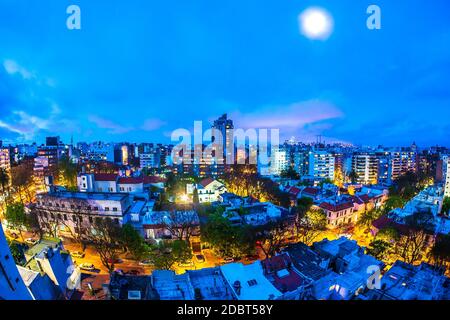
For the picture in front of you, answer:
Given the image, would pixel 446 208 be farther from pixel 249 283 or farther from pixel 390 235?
pixel 249 283

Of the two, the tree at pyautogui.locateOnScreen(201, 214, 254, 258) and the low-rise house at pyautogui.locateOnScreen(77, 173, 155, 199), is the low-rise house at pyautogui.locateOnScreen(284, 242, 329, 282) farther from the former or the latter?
the low-rise house at pyautogui.locateOnScreen(77, 173, 155, 199)

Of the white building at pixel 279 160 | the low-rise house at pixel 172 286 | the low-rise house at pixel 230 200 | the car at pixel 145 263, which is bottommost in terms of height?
the car at pixel 145 263

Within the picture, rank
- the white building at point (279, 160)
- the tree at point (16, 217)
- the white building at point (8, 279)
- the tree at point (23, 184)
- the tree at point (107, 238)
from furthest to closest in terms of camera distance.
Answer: the white building at point (279, 160)
the tree at point (23, 184)
the tree at point (16, 217)
the tree at point (107, 238)
the white building at point (8, 279)

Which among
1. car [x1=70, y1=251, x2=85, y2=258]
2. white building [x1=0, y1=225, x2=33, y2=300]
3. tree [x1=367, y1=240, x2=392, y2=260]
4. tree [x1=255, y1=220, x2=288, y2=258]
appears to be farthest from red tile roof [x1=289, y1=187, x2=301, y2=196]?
white building [x1=0, y1=225, x2=33, y2=300]

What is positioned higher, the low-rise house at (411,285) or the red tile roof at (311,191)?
the red tile roof at (311,191)

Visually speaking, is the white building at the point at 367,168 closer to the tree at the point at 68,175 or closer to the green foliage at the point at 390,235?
the green foliage at the point at 390,235

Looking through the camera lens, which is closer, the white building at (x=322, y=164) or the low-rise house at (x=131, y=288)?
the low-rise house at (x=131, y=288)

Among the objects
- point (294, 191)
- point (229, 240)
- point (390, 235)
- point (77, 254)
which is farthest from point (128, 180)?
point (390, 235)

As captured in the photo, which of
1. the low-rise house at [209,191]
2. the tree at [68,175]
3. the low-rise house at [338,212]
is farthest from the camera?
the tree at [68,175]

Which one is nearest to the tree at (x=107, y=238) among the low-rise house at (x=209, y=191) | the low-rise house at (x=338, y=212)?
the low-rise house at (x=209, y=191)
